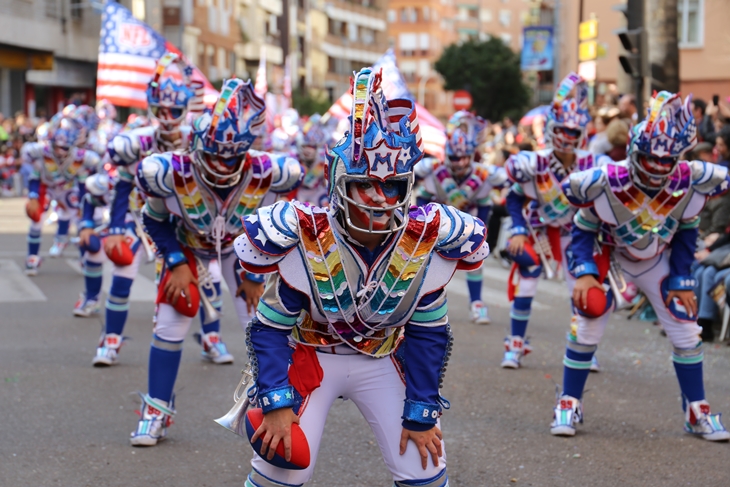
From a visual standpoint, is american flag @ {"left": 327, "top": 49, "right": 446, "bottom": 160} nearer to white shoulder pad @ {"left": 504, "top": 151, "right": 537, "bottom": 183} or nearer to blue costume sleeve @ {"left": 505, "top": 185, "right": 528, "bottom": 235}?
blue costume sleeve @ {"left": 505, "top": 185, "right": 528, "bottom": 235}

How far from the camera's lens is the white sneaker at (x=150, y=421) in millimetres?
5875

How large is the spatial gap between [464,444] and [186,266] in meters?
1.93

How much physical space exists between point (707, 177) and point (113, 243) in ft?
13.0

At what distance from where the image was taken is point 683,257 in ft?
19.7

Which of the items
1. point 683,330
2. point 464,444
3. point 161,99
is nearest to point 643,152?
point 683,330

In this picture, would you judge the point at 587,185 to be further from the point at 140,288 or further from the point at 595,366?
the point at 140,288

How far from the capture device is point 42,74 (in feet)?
125

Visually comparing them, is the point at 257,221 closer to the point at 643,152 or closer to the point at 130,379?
the point at 643,152

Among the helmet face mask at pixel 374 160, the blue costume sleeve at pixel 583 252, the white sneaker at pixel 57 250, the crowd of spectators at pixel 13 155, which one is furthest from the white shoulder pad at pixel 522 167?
the crowd of spectators at pixel 13 155

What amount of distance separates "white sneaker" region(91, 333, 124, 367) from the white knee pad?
7.66 ft

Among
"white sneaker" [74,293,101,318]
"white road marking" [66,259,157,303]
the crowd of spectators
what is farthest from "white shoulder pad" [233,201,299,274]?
the crowd of spectators

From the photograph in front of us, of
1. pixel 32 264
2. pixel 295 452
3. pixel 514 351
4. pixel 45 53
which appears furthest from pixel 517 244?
pixel 45 53

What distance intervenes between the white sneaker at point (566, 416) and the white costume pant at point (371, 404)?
8.24ft

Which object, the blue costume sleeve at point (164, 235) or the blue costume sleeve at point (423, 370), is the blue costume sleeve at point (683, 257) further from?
the blue costume sleeve at point (164, 235)
